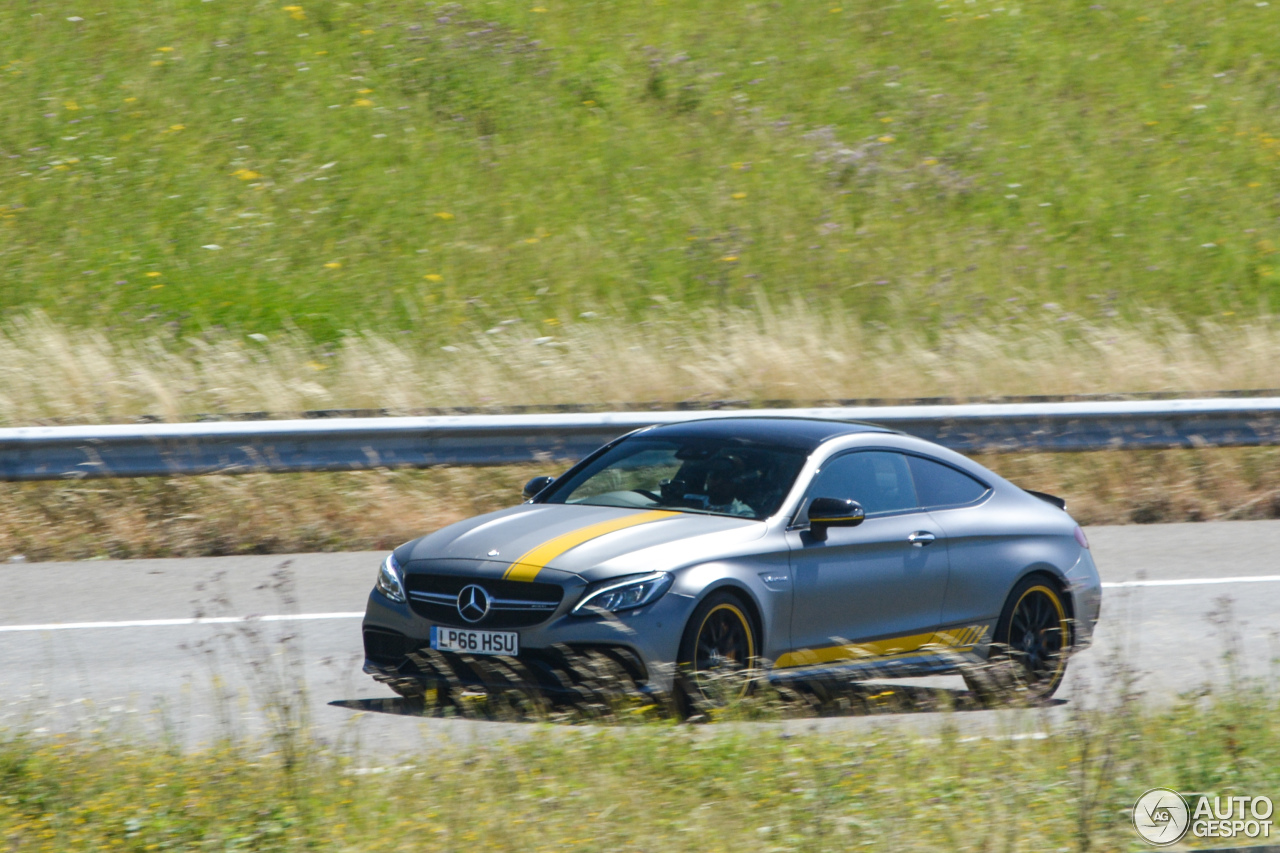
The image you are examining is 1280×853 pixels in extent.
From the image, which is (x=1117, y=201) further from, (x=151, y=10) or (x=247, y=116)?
(x=151, y=10)

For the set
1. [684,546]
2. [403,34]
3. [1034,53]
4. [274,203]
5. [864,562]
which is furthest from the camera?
[1034,53]

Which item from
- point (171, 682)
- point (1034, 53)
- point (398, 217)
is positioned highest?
point (1034, 53)

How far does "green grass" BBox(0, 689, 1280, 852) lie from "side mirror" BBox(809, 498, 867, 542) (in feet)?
4.01

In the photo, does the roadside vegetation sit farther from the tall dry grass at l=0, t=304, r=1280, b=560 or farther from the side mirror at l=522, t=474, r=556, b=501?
the tall dry grass at l=0, t=304, r=1280, b=560

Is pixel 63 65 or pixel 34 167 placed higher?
pixel 63 65

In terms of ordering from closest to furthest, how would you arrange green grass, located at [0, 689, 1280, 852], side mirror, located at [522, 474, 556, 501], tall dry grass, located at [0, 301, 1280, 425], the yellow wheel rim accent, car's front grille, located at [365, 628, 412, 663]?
1. green grass, located at [0, 689, 1280, 852]
2. car's front grille, located at [365, 628, 412, 663]
3. the yellow wheel rim accent
4. side mirror, located at [522, 474, 556, 501]
5. tall dry grass, located at [0, 301, 1280, 425]

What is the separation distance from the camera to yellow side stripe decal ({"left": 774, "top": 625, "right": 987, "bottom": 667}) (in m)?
6.84

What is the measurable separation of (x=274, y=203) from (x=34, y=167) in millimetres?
2965

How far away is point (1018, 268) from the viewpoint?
1908 centimetres

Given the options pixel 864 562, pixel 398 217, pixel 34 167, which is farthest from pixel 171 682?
pixel 34 167

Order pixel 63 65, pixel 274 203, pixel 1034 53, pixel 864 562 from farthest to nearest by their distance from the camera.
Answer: pixel 1034 53 < pixel 63 65 < pixel 274 203 < pixel 864 562

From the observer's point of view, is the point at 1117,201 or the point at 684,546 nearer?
the point at 684,546

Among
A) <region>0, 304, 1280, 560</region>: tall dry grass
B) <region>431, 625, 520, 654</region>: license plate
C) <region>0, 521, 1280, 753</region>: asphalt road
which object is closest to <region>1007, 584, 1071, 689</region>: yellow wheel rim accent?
<region>0, 521, 1280, 753</region>: asphalt road

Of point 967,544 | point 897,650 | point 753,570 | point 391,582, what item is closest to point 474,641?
point 391,582
